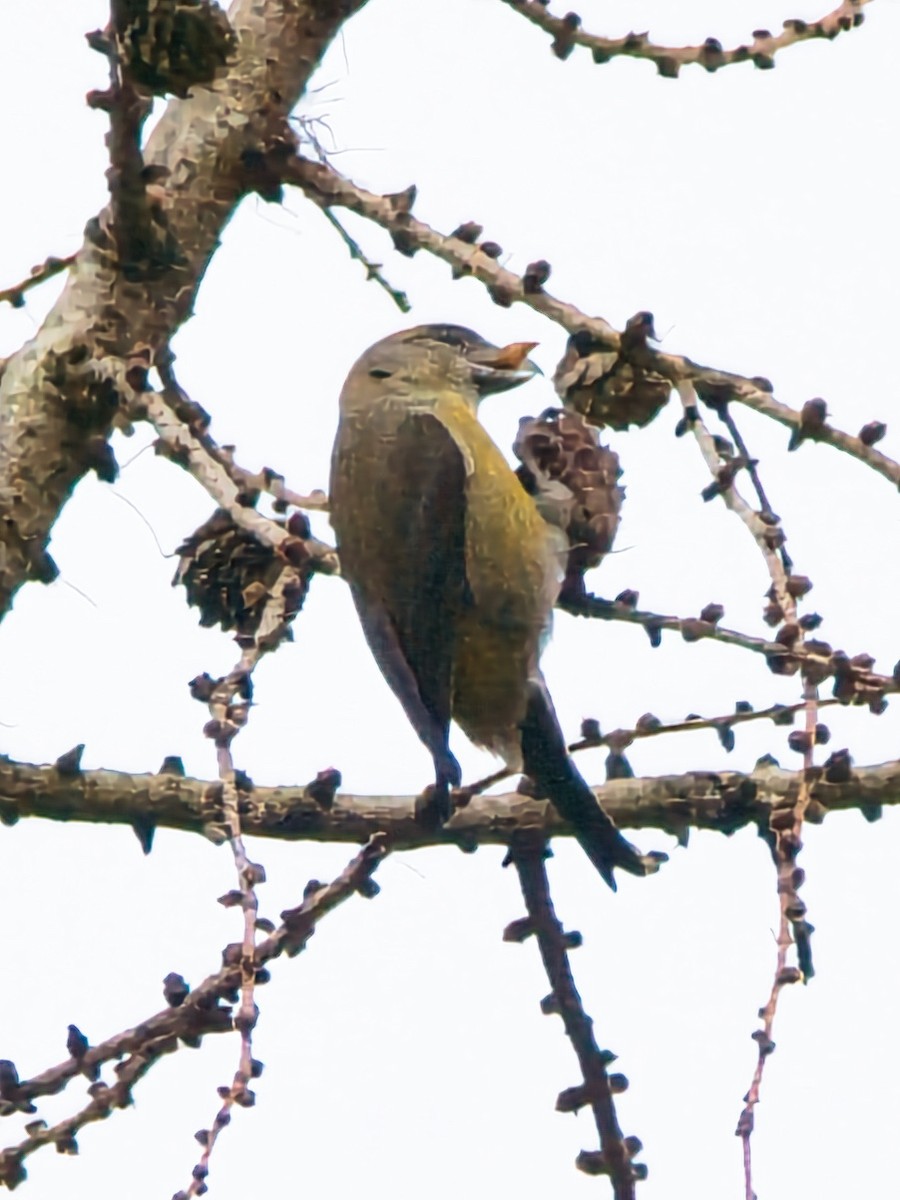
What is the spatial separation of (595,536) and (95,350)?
34.2 inches

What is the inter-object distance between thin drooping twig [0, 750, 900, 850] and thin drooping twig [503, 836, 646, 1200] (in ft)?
0.46

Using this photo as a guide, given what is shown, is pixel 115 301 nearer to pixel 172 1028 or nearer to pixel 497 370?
pixel 172 1028

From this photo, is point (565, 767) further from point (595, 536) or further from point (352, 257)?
point (352, 257)

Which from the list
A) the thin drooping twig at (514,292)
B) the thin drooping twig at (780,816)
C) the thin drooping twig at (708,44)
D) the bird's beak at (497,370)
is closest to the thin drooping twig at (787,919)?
the thin drooping twig at (780,816)

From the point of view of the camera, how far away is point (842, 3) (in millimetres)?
2658

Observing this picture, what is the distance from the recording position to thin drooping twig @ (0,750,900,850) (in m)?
2.54

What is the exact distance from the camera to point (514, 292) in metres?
2.37

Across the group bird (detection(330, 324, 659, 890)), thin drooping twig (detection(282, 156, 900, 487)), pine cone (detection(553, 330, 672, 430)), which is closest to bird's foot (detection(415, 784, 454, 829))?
pine cone (detection(553, 330, 672, 430))

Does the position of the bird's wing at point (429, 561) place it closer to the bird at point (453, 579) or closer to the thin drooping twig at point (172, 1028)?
the bird at point (453, 579)

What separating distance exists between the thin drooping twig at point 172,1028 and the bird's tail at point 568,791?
600mm

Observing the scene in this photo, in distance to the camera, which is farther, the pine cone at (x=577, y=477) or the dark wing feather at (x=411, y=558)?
the dark wing feather at (x=411, y=558)

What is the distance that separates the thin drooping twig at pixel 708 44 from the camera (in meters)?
2.63

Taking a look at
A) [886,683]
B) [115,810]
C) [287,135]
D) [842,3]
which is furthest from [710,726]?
[287,135]

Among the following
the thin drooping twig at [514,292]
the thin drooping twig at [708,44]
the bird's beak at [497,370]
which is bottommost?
the thin drooping twig at [514,292]
